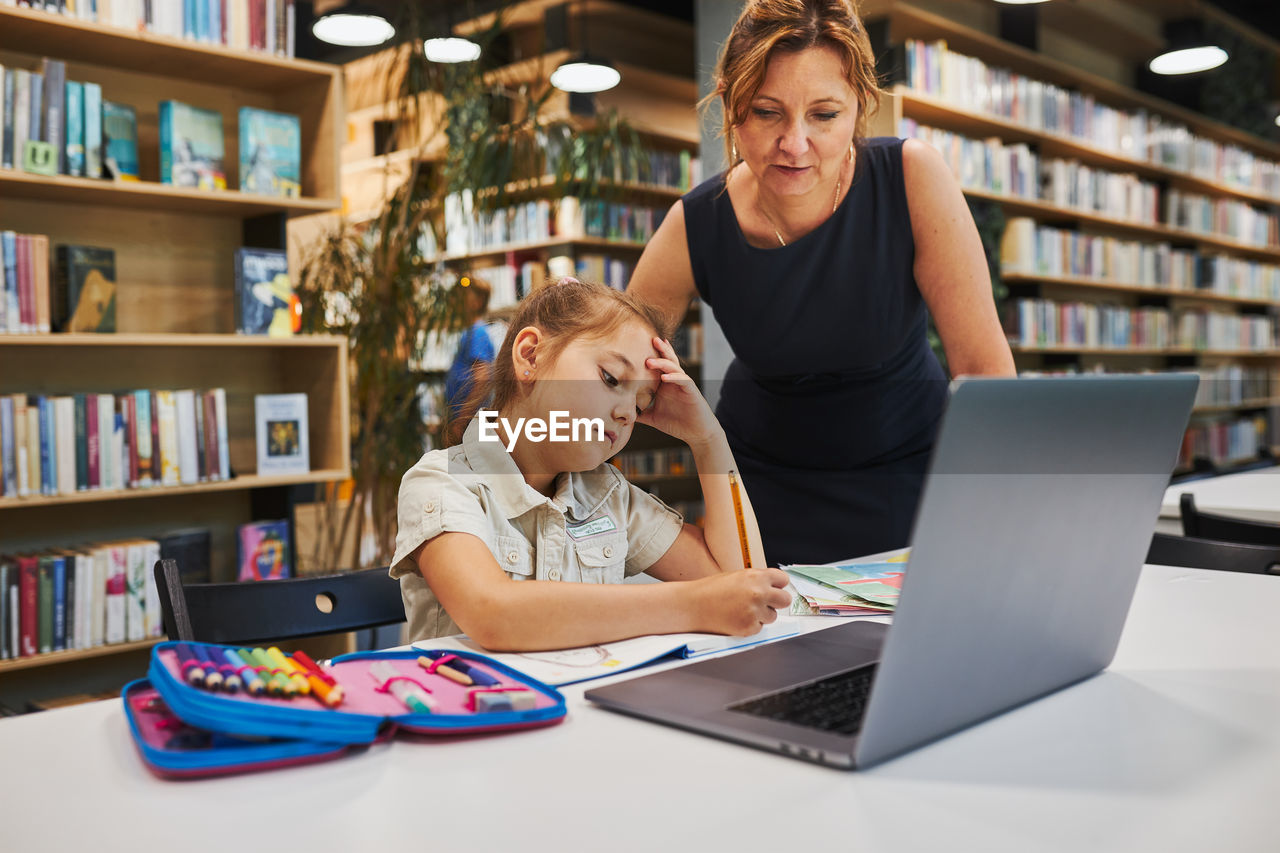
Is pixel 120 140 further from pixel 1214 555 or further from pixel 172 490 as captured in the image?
pixel 1214 555

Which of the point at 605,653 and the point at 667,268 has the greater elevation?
the point at 667,268

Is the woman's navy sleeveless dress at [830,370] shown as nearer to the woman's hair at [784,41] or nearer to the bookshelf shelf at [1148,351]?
the woman's hair at [784,41]

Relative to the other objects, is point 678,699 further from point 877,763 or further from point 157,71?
point 157,71

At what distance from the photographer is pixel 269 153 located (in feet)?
10.1

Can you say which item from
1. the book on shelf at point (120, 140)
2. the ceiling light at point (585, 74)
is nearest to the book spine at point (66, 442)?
the book on shelf at point (120, 140)

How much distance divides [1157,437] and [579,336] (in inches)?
25.6

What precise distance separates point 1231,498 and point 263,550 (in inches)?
101

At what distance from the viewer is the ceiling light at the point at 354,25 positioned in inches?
170

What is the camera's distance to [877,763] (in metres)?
0.67

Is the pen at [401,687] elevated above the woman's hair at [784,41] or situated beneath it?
situated beneath

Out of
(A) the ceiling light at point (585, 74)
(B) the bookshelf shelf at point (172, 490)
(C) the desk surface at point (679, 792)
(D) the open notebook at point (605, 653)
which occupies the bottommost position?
(C) the desk surface at point (679, 792)

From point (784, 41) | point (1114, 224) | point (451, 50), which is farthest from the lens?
point (1114, 224)

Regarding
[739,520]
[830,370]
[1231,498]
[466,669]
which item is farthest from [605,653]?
[1231,498]

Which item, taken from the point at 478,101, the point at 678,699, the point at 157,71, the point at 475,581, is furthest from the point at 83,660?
the point at 678,699
